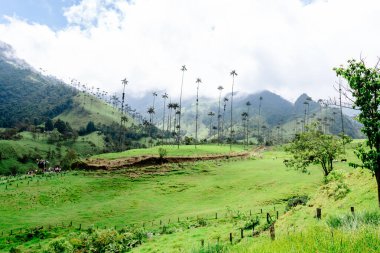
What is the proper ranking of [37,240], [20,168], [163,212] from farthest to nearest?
[20,168] < [163,212] < [37,240]

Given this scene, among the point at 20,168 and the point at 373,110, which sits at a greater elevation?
the point at 373,110

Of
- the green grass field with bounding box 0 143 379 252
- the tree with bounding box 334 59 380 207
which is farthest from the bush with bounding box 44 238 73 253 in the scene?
the tree with bounding box 334 59 380 207

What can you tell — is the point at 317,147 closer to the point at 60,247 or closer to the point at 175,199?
the point at 175,199

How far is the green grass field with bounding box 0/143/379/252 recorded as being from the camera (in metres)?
40.0

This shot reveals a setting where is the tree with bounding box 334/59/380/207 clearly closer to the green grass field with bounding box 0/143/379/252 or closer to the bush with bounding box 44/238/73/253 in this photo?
the green grass field with bounding box 0/143/379/252

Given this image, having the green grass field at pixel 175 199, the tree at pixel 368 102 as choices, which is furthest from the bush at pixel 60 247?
the tree at pixel 368 102

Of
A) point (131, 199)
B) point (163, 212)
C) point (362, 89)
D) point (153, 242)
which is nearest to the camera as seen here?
point (362, 89)

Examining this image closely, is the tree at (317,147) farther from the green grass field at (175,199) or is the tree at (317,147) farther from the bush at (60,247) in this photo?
the bush at (60,247)

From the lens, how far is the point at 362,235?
8.61 metres

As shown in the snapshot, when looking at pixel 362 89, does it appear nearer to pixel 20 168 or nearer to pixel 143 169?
pixel 143 169

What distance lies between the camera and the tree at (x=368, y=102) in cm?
2236

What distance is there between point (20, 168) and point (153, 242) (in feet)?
583

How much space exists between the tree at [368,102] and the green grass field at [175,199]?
215 inches

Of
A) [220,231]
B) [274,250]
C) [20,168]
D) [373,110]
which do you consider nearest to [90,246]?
[220,231]
